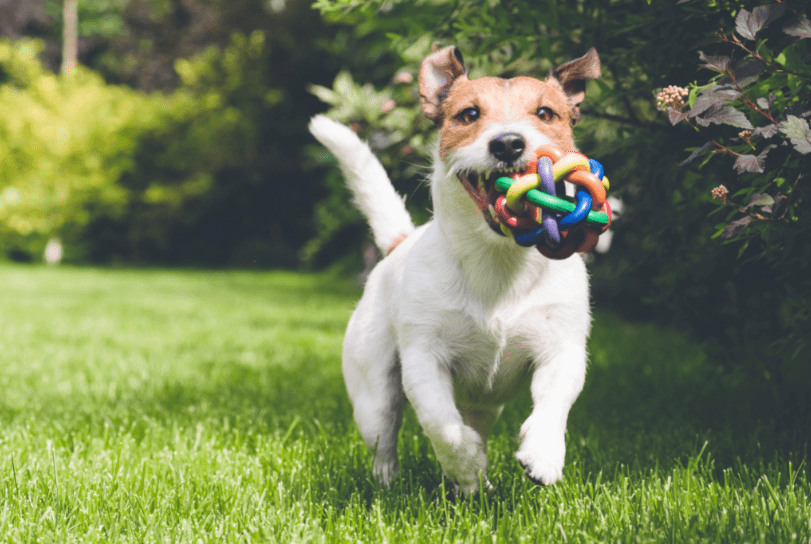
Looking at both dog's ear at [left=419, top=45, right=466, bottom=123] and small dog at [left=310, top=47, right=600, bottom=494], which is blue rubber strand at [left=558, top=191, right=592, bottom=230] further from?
dog's ear at [left=419, top=45, right=466, bottom=123]

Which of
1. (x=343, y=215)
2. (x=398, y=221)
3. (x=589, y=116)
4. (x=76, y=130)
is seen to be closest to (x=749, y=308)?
(x=589, y=116)

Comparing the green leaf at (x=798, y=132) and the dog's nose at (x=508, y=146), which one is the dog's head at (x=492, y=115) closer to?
the dog's nose at (x=508, y=146)

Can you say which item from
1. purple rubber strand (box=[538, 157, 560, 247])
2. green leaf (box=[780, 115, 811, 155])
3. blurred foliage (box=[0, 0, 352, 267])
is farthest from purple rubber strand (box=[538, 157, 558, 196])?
blurred foliage (box=[0, 0, 352, 267])

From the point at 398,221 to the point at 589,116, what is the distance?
93cm

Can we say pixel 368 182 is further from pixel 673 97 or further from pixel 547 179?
pixel 673 97

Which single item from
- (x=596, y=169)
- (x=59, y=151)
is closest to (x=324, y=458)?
(x=596, y=169)

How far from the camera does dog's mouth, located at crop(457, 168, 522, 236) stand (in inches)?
84.7

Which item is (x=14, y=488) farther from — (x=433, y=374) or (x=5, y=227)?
(x=5, y=227)

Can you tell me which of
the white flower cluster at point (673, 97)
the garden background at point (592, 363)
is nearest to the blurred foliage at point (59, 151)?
the garden background at point (592, 363)

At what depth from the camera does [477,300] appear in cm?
232

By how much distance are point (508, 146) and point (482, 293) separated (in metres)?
0.50

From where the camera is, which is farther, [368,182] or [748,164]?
[368,182]

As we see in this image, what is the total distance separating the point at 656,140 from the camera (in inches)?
114

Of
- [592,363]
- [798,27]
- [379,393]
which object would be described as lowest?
[592,363]
